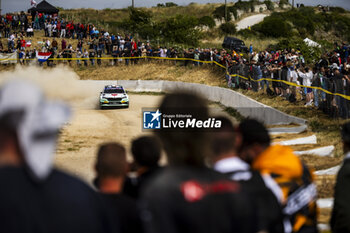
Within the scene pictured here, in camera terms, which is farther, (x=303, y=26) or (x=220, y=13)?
(x=220, y=13)

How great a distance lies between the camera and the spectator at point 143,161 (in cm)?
341

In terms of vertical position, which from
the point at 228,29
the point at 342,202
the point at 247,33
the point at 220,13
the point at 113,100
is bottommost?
the point at 113,100

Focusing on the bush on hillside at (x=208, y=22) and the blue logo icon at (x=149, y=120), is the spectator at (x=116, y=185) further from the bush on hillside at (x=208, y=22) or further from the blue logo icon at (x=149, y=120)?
the bush on hillside at (x=208, y=22)

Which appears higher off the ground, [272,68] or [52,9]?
[52,9]

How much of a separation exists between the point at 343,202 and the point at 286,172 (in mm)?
701

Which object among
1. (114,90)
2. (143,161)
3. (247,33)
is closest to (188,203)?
(143,161)

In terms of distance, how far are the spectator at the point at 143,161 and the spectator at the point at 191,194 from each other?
92cm

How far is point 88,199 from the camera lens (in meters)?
2.18

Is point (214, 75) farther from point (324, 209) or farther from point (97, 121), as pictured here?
point (324, 209)

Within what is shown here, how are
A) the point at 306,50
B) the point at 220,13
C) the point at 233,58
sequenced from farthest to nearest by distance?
1. the point at 220,13
2. the point at 306,50
3. the point at 233,58

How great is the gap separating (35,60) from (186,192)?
36158mm

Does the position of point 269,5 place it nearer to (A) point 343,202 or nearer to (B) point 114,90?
(B) point 114,90

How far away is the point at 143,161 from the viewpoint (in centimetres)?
345

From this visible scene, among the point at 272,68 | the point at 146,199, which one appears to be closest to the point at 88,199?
the point at 146,199
